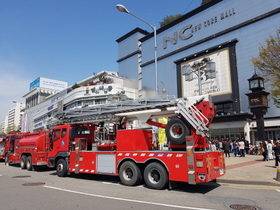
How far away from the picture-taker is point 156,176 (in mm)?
8750

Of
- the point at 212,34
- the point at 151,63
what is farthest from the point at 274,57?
the point at 151,63

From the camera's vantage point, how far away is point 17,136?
19.8 m

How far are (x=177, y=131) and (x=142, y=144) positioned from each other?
1.73m

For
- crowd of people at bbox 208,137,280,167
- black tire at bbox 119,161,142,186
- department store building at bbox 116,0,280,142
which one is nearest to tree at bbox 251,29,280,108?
crowd of people at bbox 208,137,280,167

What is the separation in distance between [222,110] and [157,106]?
1070 inches

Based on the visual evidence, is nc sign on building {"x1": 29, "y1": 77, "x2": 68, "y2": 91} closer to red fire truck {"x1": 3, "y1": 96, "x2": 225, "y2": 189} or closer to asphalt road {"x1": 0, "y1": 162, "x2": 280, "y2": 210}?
red fire truck {"x1": 3, "y1": 96, "x2": 225, "y2": 189}

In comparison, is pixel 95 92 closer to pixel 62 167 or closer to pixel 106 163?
pixel 62 167

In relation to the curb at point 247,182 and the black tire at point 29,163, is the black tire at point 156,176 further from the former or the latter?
the black tire at point 29,163

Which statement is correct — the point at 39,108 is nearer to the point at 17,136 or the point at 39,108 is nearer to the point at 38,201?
the point at 17,136

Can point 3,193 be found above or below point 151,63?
below

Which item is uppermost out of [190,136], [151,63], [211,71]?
[151,63]

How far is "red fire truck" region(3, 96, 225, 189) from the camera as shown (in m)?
8.21

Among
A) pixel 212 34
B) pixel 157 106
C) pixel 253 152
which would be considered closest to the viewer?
pixel 157 106

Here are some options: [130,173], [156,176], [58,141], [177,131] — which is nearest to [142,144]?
[130,173]
